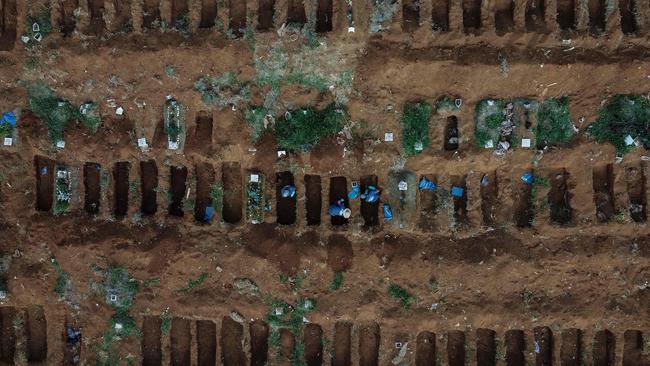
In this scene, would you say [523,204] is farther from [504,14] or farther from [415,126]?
[504,14]

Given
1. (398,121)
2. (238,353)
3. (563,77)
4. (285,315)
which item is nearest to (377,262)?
(285,315)

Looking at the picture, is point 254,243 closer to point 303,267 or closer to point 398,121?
point 303,267

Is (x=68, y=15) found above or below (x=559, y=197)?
above

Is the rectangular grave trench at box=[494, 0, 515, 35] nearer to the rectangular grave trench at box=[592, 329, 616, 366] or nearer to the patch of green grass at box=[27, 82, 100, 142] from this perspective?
the rectangular grave trench at box=[592, 329, 616, 366]

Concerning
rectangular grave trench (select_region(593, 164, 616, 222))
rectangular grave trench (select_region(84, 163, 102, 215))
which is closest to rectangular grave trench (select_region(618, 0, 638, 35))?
rectangular grave trench (select_region(593, 164, 616, 222))

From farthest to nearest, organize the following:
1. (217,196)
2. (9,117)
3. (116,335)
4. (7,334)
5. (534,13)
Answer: (7,334)
(116,335)
(217,196)
(9,117)
(534,13)

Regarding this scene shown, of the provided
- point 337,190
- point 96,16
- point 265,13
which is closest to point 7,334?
point 96,16
